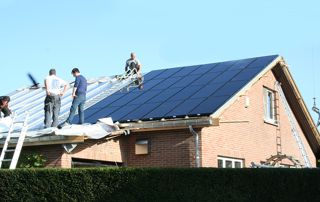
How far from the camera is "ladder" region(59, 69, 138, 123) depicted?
→ 20.7 meters

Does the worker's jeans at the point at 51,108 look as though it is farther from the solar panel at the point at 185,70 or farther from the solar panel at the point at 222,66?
the solar panel at the point at 222,66

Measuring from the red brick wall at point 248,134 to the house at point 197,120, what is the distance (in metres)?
0.03

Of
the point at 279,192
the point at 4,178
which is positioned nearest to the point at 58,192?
the point at 4,178

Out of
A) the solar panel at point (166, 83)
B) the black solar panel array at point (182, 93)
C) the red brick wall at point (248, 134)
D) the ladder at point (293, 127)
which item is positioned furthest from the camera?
the ladder at point (293, 127)

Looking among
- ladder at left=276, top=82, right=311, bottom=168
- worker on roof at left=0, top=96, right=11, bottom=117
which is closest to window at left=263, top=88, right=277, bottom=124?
ladder at left=276, top=82, right=311, bottom=168

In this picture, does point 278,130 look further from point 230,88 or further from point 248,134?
point 230,88

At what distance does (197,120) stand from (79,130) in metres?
3.21

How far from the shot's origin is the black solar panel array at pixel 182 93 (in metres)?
17.8

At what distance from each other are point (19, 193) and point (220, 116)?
670 centimetres

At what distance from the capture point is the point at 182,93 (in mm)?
19500

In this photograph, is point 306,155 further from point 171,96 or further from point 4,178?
point 4,178

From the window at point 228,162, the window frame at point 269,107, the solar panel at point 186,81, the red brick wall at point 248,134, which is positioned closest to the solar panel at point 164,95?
the solar panel at point 186,81

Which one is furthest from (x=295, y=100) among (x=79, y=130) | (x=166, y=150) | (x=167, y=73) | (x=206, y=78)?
(x=79, y=130)

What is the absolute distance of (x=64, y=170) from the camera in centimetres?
1300
